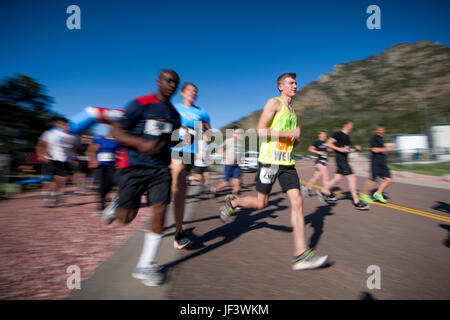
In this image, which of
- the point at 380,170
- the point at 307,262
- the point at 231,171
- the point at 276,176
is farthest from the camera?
the point at 231,171

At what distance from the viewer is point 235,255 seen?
3018 mm

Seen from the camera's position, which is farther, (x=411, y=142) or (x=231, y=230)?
(x=411, y=142)

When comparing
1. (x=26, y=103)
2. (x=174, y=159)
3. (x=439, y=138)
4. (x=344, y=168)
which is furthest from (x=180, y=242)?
(x=26, y=103)

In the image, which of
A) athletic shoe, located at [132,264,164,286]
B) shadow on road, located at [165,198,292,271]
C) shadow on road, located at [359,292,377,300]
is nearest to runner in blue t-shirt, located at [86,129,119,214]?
shadow on road, located at [165,198,292,271]

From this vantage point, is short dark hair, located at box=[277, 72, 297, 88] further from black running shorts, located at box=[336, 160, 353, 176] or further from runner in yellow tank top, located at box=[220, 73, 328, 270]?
black running shorts, located at box=[336, 160, 353, 176]

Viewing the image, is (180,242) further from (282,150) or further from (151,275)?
(282,150)

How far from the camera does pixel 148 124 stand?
2377 mm

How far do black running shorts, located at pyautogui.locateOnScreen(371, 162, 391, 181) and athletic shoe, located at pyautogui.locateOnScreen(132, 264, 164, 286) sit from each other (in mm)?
6118

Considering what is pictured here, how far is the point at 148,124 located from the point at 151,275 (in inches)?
55.5

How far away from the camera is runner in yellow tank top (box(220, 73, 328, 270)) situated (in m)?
2.80

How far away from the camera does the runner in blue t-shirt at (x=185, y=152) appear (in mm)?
3178

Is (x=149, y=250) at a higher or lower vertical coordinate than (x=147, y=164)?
lower
